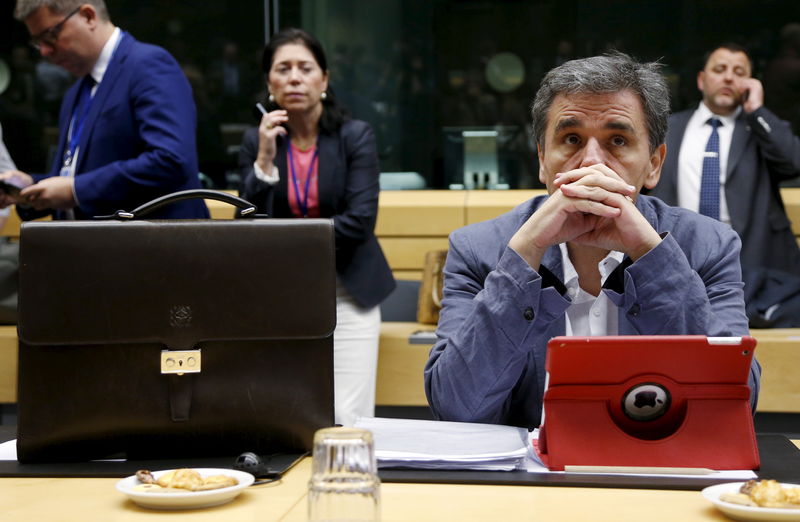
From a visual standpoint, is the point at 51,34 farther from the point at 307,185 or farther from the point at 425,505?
the point at 425,505

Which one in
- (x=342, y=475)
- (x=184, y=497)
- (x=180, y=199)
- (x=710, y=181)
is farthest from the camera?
(x=710, y=181)

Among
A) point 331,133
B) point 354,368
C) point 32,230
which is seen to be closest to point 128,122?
point 331,133

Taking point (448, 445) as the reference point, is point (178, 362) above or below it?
above

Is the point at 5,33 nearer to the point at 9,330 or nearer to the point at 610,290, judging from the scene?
the point at 9,330

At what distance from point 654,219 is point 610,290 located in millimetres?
245

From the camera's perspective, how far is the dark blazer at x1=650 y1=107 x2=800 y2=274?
441 cm

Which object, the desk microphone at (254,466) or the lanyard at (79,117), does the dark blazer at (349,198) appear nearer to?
the lanyard at (79,117)

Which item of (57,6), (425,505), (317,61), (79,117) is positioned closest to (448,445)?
(425,505)

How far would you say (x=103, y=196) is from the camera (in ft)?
8.91

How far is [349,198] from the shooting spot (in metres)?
3.47

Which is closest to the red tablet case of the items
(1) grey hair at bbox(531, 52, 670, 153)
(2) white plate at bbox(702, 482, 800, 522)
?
(2) white plate at bbox(702, 482, 800, 522)

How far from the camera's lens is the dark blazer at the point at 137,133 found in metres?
2.76

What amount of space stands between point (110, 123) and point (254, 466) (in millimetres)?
1722

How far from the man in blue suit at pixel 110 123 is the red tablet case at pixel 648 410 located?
1.75 metres
